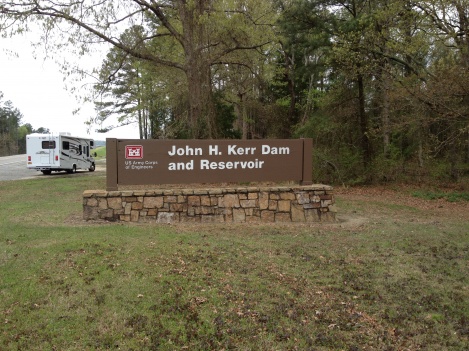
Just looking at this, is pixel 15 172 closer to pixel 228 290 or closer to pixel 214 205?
pixel 214 205

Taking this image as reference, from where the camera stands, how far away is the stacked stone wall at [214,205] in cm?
828

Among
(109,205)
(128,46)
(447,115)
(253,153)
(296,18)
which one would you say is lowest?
(109,205)

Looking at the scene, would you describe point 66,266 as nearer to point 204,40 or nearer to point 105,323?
point 105,323

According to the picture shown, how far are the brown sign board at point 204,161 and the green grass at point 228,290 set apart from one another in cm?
151

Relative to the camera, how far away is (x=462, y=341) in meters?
3.43

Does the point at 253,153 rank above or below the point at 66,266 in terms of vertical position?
above

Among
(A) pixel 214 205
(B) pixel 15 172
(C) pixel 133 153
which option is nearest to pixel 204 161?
(A) pixel 214 205

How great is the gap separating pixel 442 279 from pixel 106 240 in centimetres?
476

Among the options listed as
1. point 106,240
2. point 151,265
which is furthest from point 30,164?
point 151,265

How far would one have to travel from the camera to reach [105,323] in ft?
11.8

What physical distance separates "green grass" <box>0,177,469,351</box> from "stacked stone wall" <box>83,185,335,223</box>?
0.93 meters

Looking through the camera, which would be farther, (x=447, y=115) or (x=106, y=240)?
(x=447, y=115)

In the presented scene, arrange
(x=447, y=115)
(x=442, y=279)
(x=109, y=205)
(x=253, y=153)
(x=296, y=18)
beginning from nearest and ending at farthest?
1. (x=442, y=279)
2. (x=109, y=205)
3. (x=253, y=153)
4. (x=447, y=115)
5. (x=296, y=18)

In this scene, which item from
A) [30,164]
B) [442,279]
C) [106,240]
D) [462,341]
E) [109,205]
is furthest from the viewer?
[30,164]
